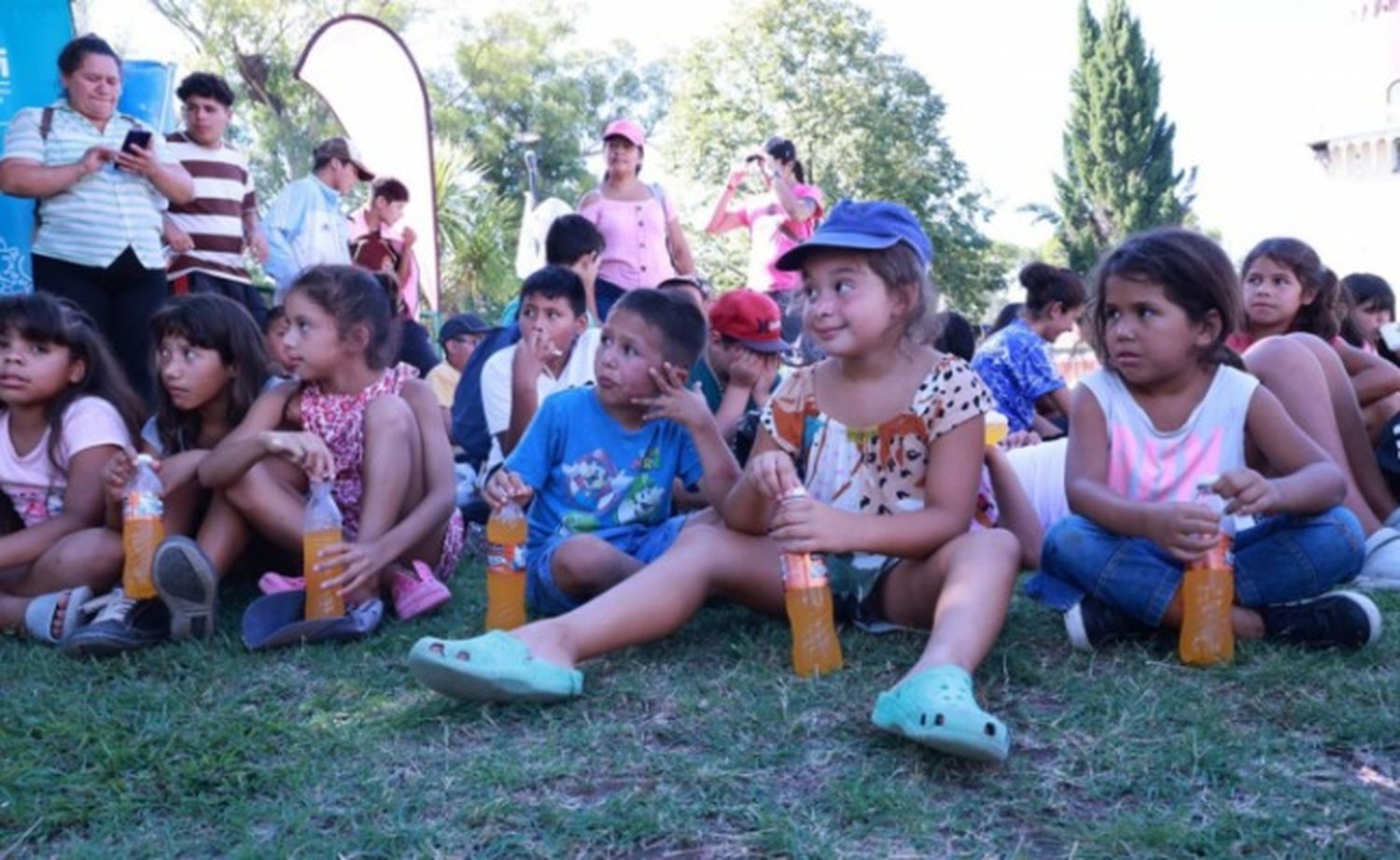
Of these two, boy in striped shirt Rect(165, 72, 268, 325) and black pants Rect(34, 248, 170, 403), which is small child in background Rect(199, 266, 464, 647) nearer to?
black pants Rect(34, 248, 170, 403)

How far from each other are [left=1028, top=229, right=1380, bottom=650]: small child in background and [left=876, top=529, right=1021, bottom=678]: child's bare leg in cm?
29

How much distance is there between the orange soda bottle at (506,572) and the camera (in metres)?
3.12

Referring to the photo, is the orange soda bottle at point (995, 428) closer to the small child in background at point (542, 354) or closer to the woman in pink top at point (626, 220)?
the small child in background at point (542, 354)

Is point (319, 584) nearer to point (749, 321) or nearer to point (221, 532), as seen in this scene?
point (221, 532)

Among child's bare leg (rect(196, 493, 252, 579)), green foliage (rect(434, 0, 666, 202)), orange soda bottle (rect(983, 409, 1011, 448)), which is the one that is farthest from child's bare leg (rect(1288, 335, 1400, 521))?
green foliage (rect(434, 0, 666, 202))

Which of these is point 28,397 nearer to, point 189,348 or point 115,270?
point 189,348

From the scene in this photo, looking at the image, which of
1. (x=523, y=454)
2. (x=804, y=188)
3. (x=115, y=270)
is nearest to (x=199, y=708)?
(x=523, y=454)

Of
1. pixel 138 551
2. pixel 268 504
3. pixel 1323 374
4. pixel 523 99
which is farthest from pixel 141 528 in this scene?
pixel 523 99

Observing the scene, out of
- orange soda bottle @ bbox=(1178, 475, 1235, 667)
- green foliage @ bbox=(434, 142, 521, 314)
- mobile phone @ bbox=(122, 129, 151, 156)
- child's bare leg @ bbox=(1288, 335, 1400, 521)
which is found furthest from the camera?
green foliage @ bbox=(434, 142, 521, 314)

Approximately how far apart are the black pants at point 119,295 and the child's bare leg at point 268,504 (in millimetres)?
1690

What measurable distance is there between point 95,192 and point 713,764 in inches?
158

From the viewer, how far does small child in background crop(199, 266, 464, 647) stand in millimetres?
3186

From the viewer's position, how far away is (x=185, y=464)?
3367 millimetres

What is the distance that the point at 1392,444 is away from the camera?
156 inches
